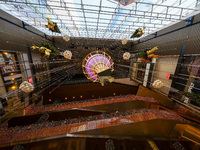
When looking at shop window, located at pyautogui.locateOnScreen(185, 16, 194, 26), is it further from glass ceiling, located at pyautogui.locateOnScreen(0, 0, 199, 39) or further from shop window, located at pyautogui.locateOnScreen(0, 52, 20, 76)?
shop window, located at pyautogui.locateOnScreen(0, 52, 20, 76)

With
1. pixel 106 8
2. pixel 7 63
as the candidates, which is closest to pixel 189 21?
pixel 106 8

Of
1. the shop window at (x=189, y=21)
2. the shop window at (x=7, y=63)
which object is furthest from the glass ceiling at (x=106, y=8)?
the shop window at (x=7, y=63)

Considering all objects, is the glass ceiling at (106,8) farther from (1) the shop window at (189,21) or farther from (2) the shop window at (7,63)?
(2) the shop window at (7,63)

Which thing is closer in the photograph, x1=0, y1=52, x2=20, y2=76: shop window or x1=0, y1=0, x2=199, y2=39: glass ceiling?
x1=0, y1=0, x2=199, y2=39: glass ceiling

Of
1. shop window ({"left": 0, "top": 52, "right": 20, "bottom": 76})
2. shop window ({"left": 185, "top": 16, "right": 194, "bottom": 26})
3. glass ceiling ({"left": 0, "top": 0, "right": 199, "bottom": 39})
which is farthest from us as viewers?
shop window ({"left": 185, "top": 16, "right": 194, "bottom": 26})

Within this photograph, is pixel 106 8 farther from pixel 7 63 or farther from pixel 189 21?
pixel 7 63

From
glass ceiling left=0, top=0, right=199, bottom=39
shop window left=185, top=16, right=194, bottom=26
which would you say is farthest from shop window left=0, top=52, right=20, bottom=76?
shop window left=185, top=16, right=194, bottom=26

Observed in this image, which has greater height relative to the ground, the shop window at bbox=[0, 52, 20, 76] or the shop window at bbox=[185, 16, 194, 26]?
the shop window at bbox=[185, 16, 194, 26]

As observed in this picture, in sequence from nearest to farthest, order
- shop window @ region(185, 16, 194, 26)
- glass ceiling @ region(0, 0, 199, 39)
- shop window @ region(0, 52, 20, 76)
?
1. glass ceiling @ region(0, 0, 199, 39)
2. shop window @ region(0, 52, 20, 76)
3. shop window @ region(185, 16, 194, 26)

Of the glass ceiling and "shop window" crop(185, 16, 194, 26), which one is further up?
the glass ceiling

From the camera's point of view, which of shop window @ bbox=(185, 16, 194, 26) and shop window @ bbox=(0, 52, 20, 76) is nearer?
shop window @ bbox=(0, 52, 20, 76)

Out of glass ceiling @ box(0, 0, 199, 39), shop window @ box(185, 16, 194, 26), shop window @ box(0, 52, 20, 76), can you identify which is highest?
glass ceiling @ box(0, 0, 199, 39)

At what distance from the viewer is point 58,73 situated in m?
9.55

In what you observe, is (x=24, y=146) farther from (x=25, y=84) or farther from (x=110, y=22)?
(x=110, y=22)
